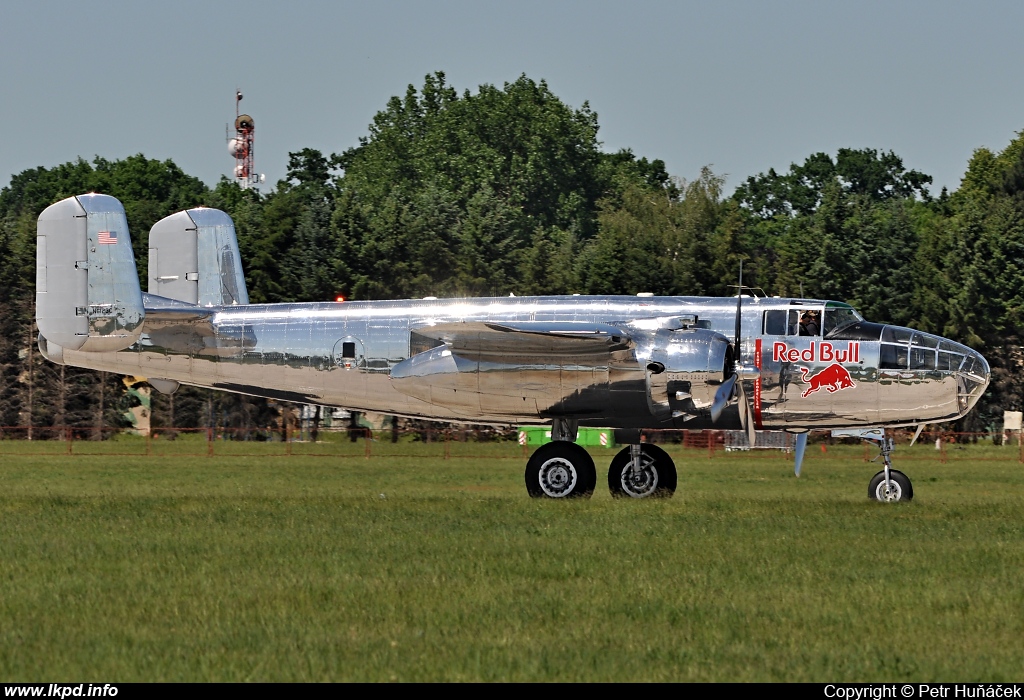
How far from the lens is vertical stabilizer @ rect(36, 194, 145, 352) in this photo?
78.2 feet

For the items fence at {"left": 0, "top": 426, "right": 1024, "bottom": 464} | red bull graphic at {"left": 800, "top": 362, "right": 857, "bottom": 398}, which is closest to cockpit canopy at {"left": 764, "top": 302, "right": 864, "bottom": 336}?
red bull graphic at {"left": 800, "top": 362, "right": 857, "bottom": 398}

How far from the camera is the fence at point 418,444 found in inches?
1859

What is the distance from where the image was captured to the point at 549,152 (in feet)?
363

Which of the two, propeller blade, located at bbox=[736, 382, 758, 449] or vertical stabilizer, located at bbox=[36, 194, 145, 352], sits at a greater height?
vertical stabilizer, located at bbox=[36, 194, 145, 352]

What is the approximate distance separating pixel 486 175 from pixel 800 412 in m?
85.9

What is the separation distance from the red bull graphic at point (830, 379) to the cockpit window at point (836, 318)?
0.66m

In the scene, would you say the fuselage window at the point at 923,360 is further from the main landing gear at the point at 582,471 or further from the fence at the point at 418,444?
the fence at the point at 418,444

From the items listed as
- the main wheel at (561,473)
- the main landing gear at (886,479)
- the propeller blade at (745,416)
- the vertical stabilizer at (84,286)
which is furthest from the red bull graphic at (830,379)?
the vertical stabilizer at (84,286)

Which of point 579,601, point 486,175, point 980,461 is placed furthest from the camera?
point 486,175

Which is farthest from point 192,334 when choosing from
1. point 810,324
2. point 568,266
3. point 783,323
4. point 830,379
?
point 568,266

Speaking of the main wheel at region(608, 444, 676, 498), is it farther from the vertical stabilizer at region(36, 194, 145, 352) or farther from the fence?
the fence

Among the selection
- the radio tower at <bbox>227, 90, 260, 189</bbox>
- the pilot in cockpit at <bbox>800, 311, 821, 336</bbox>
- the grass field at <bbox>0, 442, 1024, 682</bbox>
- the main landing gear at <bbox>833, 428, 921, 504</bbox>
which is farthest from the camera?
the radio tower at <bbox>227, 90, 260, 189</bbox>
